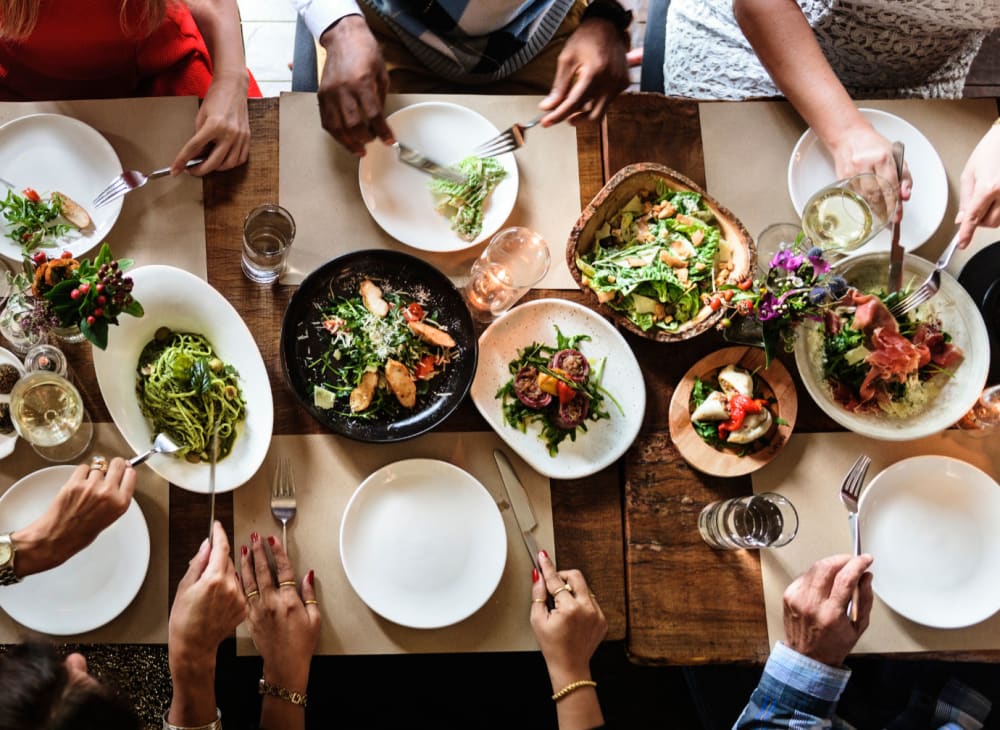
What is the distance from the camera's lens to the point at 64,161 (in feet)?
5.50

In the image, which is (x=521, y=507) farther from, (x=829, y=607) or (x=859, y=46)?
(x=859, y=46)

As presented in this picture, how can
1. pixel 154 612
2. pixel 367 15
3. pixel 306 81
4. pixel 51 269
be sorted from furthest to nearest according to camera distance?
pixel 306 81 → pixel 367 15 → pixel 154 612 → pixel 51 269

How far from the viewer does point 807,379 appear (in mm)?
1666

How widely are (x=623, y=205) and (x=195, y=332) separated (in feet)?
3.41

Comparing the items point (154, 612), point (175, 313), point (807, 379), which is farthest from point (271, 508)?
point (807, 379)

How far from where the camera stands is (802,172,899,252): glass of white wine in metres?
1.71

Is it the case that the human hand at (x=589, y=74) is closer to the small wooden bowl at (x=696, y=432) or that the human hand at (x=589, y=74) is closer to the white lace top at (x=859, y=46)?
the white lace top at (x=859, y=46)

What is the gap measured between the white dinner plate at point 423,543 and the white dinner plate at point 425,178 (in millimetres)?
547

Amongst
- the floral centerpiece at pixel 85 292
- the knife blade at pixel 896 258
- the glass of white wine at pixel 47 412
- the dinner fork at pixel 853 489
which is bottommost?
the dinner fork at pixel 853 489

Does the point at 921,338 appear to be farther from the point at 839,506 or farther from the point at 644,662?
the point at 644,662

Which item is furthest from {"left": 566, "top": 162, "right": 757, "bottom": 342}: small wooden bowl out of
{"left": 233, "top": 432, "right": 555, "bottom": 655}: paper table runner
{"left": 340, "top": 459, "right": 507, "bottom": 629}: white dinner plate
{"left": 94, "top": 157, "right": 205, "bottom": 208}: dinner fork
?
{"left": 94, "top": 157, "right": 205, "bottom": 208}: dinner fork

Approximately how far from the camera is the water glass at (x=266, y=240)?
1612mm

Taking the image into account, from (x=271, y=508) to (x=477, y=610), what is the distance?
511 mm

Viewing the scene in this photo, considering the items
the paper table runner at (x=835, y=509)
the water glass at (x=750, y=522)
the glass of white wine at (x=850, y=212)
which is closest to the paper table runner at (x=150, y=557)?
the water glass at (x=750, y=522)
